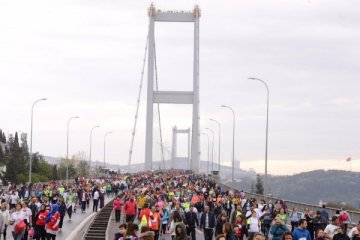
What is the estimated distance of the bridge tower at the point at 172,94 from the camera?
91.4 meters

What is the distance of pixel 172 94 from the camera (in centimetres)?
9400

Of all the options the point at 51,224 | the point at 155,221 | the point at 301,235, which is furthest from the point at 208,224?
the point at 301,235

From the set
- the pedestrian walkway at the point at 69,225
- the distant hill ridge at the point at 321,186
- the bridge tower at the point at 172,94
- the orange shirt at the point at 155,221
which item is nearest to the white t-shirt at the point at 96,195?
the pedestrian walkway at the point at 69,225

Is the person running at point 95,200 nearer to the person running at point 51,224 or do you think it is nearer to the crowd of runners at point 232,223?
the crowd of runners at point 232,223

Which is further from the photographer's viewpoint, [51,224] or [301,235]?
[51,224]

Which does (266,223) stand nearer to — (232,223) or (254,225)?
(254,225)

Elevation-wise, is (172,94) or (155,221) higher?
(172,94)

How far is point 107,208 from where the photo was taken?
41406mm

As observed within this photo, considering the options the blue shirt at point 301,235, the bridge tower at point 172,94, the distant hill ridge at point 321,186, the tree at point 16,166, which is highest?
the bridge tower at point 172,94

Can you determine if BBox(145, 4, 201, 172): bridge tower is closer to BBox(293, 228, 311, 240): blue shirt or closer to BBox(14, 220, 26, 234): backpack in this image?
BBox(14, 220, 26, 234): backpack

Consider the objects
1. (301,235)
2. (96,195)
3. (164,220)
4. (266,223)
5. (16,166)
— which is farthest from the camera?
(16,166)

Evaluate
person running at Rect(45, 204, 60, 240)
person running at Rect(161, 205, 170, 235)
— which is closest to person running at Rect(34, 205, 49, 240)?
person running at Rect(45, 204, 60, 240)

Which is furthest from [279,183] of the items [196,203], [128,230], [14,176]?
[128,230]

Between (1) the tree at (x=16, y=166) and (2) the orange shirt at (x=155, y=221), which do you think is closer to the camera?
(2) the orange shirt at (x=155, y=221)
